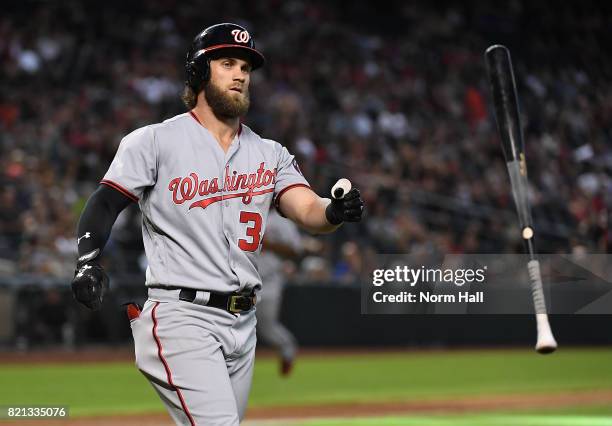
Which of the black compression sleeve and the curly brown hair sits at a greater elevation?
the curly brown hair

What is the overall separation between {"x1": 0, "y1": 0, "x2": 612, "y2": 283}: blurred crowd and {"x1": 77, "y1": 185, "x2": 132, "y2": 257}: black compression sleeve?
8.16 meters

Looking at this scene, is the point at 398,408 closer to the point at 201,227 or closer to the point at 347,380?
the point at 347,380

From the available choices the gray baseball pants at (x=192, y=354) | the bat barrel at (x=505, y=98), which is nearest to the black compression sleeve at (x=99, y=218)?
the gray baseball pants at (x=192, y=354)

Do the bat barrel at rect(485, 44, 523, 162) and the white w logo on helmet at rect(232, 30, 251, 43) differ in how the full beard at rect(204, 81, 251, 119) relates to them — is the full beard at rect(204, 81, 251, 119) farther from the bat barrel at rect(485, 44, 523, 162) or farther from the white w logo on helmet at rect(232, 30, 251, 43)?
the bat barrel at rect(485, 44, 523, 162)

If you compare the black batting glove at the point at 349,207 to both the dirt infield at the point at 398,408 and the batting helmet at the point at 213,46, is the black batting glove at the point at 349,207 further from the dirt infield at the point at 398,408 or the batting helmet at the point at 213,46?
the dirt infield at the point at 398,408

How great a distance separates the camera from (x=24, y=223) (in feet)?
43.3

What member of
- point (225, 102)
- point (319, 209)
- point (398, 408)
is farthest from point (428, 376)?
point (225, 102)

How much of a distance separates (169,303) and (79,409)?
17.3 ft

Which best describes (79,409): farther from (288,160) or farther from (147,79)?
(147,79)

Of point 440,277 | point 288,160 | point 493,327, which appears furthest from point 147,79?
point 288,160

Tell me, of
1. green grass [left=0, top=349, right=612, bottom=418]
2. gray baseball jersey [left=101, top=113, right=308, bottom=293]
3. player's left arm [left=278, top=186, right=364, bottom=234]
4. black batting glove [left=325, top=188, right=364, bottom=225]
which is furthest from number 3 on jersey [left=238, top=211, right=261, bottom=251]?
green grass [left=0, top=349, right=612, bottom=418]

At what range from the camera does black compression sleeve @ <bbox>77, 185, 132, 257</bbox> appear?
3.71 meters

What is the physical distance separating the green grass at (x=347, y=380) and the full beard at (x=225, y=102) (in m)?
4.91

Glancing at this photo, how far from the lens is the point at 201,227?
3885 millimetres
